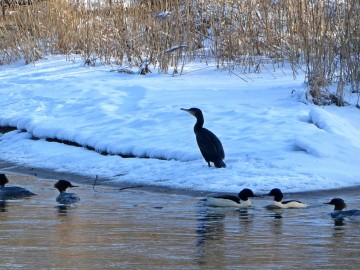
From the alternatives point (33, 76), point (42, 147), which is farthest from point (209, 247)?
point (33, 76)

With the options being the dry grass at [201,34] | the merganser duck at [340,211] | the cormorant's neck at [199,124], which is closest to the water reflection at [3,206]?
the cormorant's neck at [199,124]

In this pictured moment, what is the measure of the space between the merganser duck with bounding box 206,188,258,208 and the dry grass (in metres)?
5.11

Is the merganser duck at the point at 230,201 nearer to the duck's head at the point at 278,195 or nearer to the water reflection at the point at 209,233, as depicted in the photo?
the water reflection at the point at 209,233

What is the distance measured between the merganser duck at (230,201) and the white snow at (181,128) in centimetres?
90

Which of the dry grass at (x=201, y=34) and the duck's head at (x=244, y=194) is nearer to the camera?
the duck's head at (x=244, y=194)

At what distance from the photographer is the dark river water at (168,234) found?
6516mm

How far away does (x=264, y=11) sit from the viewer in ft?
56.3

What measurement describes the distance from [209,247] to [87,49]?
12.1 m

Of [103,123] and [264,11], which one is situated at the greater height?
[264,11]

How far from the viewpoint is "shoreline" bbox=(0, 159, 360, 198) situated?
33.0 ft

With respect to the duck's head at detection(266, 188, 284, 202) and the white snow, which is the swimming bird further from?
the duck's head at detection(266, 188, 284, 202)

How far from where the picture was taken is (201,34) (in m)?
18.3

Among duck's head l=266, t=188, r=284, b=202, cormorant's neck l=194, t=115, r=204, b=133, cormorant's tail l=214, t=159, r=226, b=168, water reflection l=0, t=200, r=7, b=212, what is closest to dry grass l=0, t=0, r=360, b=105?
cormorant's neck l=194, t=115, r=204, b=133

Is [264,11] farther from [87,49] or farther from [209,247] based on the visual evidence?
[209,247]
